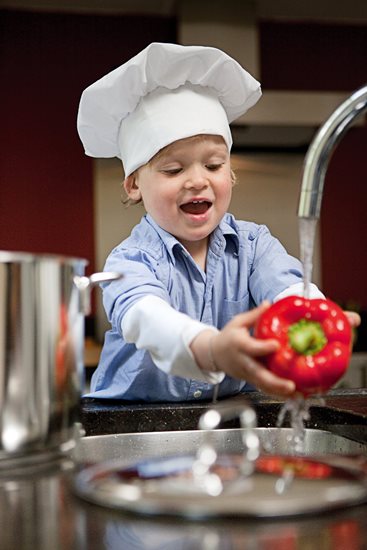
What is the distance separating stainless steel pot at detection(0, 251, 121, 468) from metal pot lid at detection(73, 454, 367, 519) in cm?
5

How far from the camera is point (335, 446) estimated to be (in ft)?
3.04

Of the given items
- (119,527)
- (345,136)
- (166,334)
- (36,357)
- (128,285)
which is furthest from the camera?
(345,136)

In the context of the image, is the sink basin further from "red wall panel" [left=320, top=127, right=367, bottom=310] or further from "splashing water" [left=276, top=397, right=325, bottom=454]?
"red wall panel" [left=320, top=127, right=367, bottom=310]

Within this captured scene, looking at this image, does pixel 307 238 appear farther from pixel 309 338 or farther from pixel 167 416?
pixel 167 416

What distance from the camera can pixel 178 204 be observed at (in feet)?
4.11

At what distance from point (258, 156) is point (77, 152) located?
80 cm

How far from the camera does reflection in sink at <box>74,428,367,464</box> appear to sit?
0.94 metres

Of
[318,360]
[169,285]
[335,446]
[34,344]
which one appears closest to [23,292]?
[34,344]

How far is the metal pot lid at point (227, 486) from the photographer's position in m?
0.53

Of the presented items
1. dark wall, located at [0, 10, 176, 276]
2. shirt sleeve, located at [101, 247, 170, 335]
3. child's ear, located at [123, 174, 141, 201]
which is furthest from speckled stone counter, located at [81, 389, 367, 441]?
dark wall, located at [0, 10, 176, 276]

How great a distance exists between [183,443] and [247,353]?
27 centimetres

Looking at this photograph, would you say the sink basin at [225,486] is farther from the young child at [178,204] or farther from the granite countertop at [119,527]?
the young child at [178,204]

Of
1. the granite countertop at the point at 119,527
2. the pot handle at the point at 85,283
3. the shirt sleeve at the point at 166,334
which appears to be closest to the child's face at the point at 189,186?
the shirt sleeve at the point at 166,334

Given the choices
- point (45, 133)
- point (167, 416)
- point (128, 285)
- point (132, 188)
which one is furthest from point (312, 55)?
point (167, 416)
